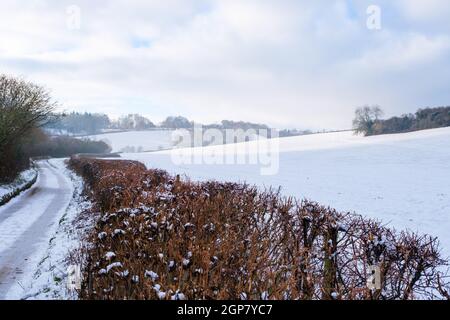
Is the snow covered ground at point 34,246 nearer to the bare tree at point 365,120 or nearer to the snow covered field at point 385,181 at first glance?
the snow covered field at point 385,181

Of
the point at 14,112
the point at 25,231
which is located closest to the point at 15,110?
the point at 14,112

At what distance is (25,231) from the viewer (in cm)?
1457

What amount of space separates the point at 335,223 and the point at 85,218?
1167cm

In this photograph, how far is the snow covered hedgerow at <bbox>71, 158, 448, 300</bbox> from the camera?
15.1ft

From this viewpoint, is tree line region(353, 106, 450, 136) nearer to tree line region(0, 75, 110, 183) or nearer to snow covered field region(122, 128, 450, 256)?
snow covered field region(122, 128, 450, 256)

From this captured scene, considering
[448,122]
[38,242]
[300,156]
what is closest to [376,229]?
[38,242]

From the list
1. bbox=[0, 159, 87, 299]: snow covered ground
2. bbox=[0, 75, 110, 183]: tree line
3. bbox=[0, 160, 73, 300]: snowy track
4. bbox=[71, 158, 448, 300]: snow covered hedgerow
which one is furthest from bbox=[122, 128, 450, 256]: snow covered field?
bbox=[0, 75, 110, 183]: tree line

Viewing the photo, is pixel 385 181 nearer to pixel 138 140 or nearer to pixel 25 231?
pixel 25 231

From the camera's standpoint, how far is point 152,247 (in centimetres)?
585

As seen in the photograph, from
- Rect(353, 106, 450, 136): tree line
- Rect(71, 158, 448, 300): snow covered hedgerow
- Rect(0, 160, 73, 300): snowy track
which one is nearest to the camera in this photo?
Rect(71, 158, 448, 300): snow covered hedgerow

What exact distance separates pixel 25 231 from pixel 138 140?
126530 millimetres

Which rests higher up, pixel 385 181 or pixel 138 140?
pixel 138 140

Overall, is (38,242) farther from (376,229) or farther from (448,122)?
(448,122)

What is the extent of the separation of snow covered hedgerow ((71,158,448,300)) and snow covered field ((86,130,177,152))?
11323cm
